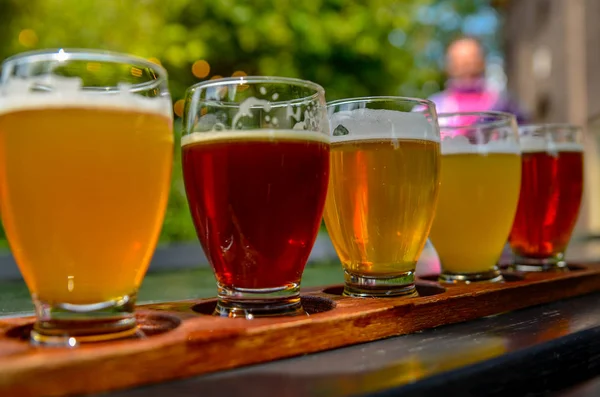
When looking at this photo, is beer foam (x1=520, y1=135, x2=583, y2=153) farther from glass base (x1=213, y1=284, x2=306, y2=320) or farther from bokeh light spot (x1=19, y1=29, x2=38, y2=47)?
bokeh light spot (x1=19, y1=29, x2=38, y2=47)

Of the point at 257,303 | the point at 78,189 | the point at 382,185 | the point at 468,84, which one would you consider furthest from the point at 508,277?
the point at 468,84

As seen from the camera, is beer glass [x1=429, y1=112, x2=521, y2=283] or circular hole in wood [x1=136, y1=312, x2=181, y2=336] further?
beer glass [x1=429, y1=112, x2=521, y2=283]

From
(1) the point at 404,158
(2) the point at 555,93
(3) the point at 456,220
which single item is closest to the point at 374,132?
(1) the point at 404,158

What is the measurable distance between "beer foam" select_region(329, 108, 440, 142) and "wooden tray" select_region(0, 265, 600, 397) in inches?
8.7

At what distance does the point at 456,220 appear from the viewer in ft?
3.43

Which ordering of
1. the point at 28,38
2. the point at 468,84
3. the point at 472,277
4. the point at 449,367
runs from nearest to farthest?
1. the point at 449,367
2. the point at 472,277
3. the point at 28,38
4. the point at 468,84

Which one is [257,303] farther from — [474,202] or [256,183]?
[474,202]

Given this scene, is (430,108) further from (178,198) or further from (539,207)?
(178,198)

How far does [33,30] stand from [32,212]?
3.18 meters

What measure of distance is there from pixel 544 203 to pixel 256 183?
0.67 m

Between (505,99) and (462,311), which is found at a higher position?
(505,99)

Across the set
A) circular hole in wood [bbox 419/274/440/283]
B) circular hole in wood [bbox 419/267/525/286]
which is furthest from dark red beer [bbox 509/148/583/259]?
circular hole in wood [bbox 419/274/440/283]

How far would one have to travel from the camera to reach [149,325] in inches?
27.2

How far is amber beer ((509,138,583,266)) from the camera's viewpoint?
119 cm
